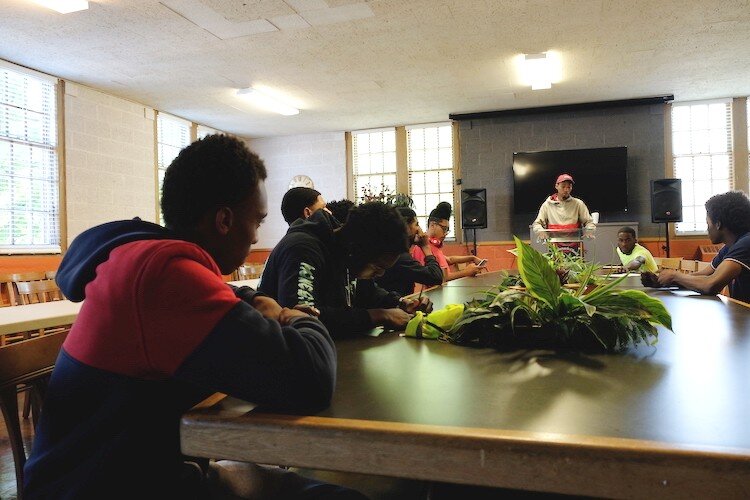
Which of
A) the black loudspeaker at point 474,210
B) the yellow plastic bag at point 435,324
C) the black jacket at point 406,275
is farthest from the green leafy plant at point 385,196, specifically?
the yellow plastic bag at point 435,324

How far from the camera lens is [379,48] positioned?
527 centimetres

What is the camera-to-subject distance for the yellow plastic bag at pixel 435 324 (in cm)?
130

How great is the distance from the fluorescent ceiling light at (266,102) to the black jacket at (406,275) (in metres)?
4.49

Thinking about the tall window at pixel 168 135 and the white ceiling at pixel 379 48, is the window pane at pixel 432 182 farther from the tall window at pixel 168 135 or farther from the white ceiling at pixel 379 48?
the tall window at pixel 168 135

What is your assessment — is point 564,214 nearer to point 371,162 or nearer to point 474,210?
point 474,210

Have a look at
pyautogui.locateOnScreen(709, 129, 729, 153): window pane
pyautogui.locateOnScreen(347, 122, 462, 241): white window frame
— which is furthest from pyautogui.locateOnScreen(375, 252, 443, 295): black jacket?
pyautogui.locateOnScreen(709, 129, 729, 153): window pane

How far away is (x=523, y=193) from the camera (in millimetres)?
7953

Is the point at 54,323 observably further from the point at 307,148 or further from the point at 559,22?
the point at 307,148

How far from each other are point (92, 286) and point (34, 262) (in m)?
5.86

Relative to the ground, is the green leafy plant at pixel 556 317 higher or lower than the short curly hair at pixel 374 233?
lower

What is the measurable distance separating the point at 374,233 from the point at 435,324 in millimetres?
444

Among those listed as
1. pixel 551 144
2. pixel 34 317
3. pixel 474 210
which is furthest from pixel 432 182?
pixel 34 317

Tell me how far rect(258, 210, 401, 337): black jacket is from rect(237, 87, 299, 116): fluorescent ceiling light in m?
5.24

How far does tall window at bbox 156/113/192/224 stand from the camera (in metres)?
7.57
